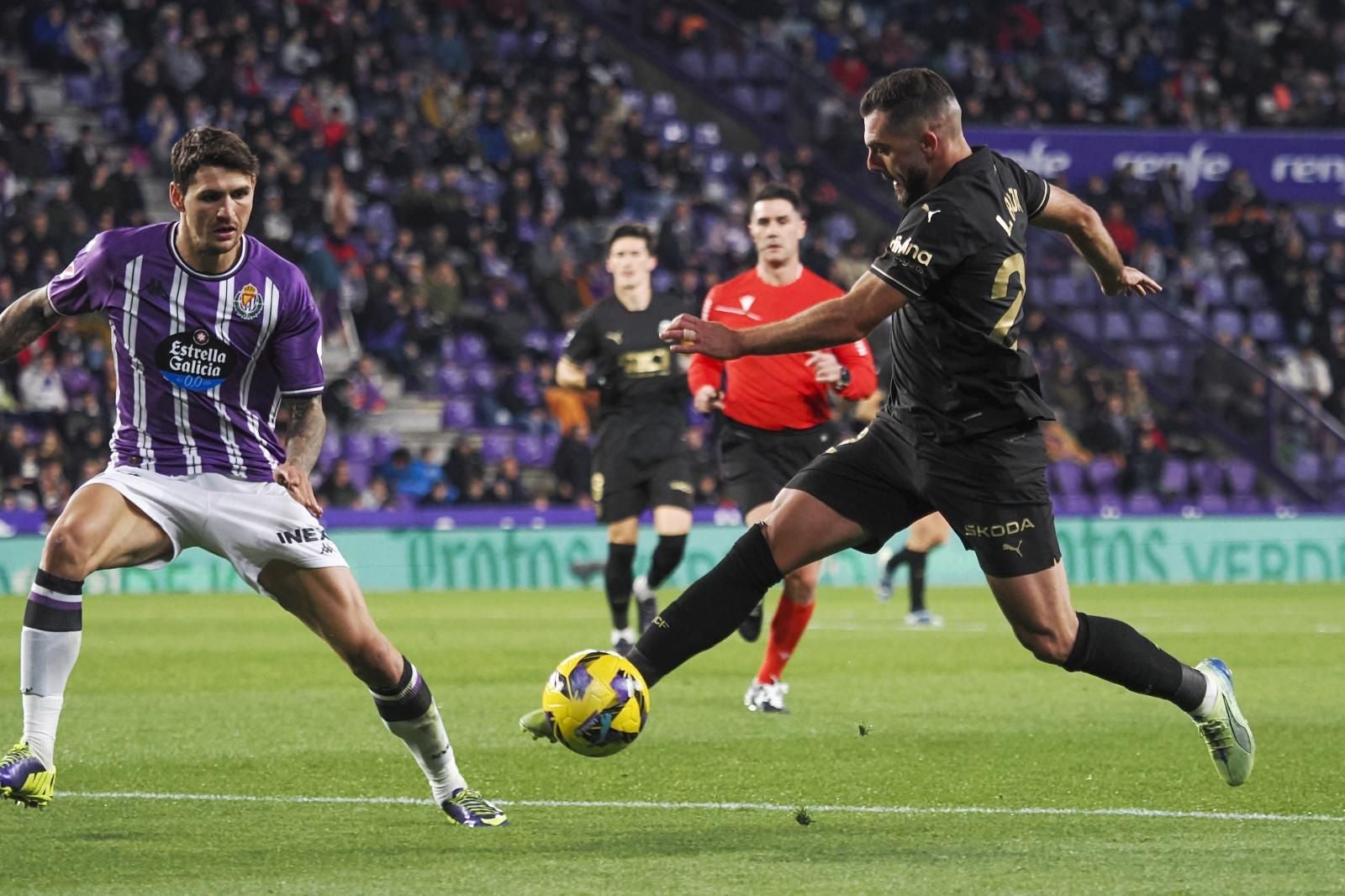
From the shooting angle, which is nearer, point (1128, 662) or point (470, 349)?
point (1128, 662)

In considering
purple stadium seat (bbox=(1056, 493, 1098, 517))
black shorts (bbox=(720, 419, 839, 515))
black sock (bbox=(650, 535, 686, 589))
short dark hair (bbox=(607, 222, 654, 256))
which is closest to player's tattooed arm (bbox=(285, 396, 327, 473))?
black shorts (bbox=(720, 419, 839, 515))

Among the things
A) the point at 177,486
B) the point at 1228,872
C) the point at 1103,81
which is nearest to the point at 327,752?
the point at 177,486

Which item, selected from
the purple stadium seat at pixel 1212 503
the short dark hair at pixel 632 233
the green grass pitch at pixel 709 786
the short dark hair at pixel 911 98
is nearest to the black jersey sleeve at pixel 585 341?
the short dark hair at pixel 632 233

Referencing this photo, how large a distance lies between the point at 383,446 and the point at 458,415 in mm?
1273

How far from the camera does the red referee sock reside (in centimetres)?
1005

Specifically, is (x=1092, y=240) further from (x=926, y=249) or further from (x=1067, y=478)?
(x=1067, y=478)

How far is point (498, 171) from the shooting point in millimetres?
26547

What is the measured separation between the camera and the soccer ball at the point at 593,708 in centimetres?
605

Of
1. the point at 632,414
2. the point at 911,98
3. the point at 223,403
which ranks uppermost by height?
the point at 911,98

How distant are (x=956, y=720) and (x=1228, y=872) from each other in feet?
13.9

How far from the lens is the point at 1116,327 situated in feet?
89.7

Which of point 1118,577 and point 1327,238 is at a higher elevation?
point 1327,238

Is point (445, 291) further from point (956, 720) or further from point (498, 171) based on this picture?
point (956, 720)

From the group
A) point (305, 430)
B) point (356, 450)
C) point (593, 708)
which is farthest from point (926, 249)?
point (356, 450)
